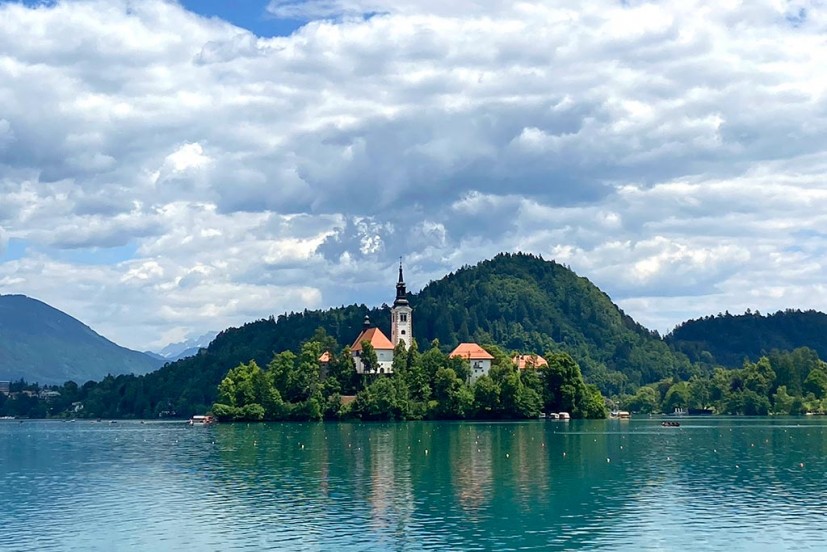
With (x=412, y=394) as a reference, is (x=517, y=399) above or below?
below

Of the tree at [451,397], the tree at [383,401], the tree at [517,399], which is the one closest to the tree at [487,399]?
the tree at [517,399]

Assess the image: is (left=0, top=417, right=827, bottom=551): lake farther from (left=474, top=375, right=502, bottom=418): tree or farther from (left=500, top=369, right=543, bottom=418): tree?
(left=500, top=369, right=543, bottom=418): tree

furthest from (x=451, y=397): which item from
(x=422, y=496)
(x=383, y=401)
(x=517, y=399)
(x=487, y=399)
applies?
(x=422, y=496)

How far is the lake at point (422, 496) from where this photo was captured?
53.0 meters

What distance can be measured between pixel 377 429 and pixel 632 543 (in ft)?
350

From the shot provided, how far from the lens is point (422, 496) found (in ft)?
225

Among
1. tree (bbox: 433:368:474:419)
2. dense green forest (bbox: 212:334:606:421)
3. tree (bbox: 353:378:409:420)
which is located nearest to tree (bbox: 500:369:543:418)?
dense green forest (bbox: 212:334:606:421)

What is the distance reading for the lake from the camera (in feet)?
174

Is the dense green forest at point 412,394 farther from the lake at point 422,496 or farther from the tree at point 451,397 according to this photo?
Result: the lake at point 422,496

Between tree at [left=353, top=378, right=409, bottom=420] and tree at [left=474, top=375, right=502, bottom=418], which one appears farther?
tree at [left=474, top=375, right=502, bottom=418]

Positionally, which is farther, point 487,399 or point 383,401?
point 487,399

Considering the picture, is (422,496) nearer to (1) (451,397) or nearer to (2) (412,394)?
(1) (451,397)

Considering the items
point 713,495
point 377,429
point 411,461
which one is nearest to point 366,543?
point 713,495

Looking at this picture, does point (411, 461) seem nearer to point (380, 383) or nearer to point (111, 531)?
point (111, 531)
